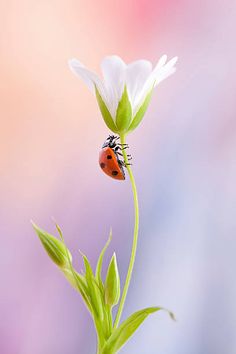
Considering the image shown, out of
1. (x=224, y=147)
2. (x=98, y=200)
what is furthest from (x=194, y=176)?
(x=98, y=200)

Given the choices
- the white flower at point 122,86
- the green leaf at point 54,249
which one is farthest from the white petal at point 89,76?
the green leaf at point 54,249

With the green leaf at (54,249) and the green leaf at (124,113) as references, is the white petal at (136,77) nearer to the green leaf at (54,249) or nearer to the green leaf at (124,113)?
the green leaf at (124,113)

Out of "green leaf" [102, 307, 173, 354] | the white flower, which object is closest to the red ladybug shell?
the white flower

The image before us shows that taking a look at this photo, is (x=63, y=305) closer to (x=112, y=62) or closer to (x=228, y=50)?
(x=112, y=62)

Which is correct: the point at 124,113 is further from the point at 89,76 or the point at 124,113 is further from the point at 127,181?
the point at 127,181

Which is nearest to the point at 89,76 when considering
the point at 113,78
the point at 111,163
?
the point at 113,78

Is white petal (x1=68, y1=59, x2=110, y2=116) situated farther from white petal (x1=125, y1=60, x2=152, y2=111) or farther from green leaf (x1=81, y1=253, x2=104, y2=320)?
green leaf (x1=81, y1=253, x2=104, y2=320)
